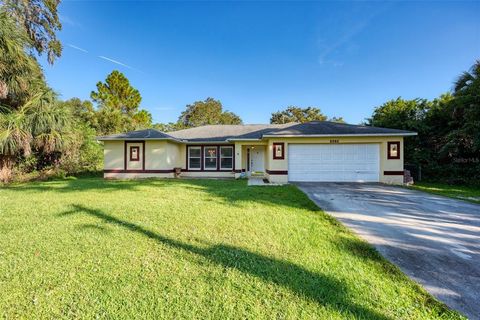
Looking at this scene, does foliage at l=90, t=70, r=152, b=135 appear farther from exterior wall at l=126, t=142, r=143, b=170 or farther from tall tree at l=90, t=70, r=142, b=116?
exterior wall at l=126, t=142, r=143, b=170

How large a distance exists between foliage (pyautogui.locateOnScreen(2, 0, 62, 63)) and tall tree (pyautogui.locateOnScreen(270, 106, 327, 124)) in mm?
28687

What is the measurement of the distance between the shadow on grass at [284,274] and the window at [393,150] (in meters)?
11.1

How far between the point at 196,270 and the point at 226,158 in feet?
42.6

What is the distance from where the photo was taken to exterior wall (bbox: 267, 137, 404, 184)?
37.3 feet

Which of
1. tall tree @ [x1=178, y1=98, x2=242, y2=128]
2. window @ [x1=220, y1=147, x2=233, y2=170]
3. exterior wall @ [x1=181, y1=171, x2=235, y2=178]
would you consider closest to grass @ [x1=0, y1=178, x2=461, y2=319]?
exterior wall @ [x1=181, y1=171, x2=235, y2=178]

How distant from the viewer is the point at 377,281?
2.69m

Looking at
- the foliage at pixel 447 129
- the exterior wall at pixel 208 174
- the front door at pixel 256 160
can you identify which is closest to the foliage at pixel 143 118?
the exterior wall at pixel 208 174

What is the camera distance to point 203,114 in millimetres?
35969

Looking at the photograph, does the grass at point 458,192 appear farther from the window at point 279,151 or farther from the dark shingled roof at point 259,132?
the window at point 279,151

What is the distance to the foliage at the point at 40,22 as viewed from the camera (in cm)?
1343

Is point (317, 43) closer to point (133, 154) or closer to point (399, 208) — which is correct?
point (399, 208)

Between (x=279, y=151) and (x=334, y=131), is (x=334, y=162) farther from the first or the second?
(x=279, y=151)

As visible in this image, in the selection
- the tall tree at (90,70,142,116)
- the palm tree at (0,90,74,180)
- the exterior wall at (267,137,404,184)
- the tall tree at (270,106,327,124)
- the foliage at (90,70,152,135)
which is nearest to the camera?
the palm tree at (0,90,74,180)

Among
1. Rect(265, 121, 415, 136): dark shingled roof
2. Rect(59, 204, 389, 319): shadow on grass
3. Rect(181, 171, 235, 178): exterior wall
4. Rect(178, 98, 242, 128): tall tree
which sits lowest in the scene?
Rect(59, 204, 389, 319): shadow on grass
